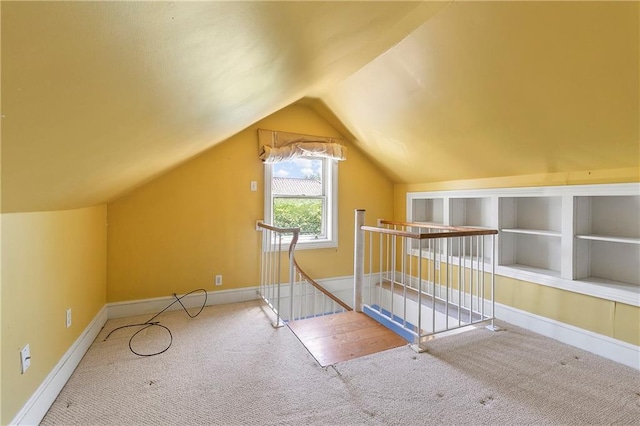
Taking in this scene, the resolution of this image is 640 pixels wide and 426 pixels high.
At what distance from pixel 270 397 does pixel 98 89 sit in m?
1.75

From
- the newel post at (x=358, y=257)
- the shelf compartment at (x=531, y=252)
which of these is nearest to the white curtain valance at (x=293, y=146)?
the newel post at (x=358, y=257)

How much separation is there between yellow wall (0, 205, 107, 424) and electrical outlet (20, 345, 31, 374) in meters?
0.03

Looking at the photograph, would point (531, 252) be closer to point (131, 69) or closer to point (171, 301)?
point (131, 69)

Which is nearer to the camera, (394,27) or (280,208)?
(394,27)

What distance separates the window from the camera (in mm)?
3701

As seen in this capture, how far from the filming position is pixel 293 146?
3551 mm

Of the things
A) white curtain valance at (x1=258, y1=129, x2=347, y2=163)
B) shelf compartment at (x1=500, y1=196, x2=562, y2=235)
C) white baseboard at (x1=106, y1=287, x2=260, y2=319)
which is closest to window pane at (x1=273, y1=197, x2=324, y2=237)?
white curtain valance at (x1=258, y1=129, x2=347, y2=163)

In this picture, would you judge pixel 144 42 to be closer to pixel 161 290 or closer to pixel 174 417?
pixel 174 417

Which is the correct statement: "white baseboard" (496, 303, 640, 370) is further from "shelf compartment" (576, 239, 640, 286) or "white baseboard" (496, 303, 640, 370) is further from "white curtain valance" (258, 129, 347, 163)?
"white curtain valance" (258, 129, 347, 163)

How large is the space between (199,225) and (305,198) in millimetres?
1357

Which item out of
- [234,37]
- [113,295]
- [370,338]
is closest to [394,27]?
[234,37]

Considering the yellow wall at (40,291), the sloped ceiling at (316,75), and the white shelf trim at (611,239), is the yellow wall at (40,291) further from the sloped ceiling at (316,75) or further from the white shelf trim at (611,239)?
the white shelf trim at (611,239)

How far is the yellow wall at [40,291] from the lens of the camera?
1.31m

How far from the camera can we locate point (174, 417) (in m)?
1.57
